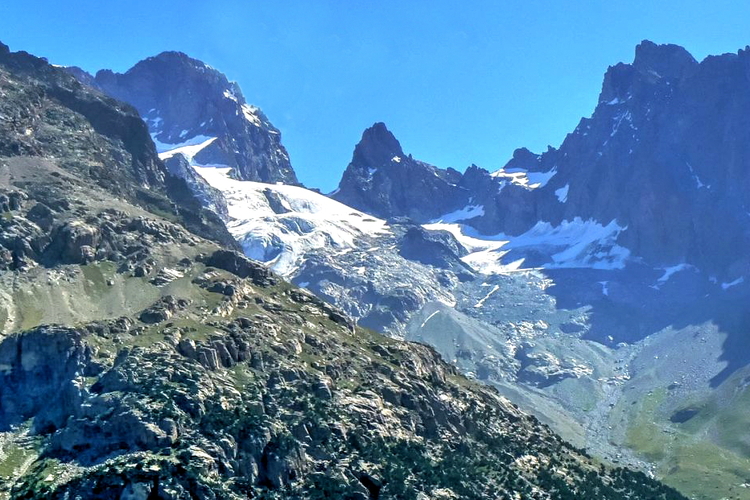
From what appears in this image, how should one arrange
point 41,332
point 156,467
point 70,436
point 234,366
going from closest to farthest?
point 156,467, point 70,436, point 41,332, point 234,366

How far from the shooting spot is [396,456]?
182375mm

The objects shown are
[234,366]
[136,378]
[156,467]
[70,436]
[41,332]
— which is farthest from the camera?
[234,366]

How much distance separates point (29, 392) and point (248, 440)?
1868 inches

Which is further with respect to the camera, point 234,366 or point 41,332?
point 234,366

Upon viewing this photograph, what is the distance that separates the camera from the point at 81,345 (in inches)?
7333

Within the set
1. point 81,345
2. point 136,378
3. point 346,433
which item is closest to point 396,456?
point 346,433

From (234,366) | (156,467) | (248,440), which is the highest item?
(234,366)

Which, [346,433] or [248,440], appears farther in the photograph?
[346,433]

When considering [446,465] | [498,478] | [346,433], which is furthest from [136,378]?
[498,478]

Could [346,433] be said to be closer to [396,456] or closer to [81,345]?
[396,456]

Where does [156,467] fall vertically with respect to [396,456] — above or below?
below

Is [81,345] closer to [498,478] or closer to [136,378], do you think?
[136,378]

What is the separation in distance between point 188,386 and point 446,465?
57.1 meters

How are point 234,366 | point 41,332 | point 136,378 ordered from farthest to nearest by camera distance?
point 234,366 → point 41,332 → point 136,378
